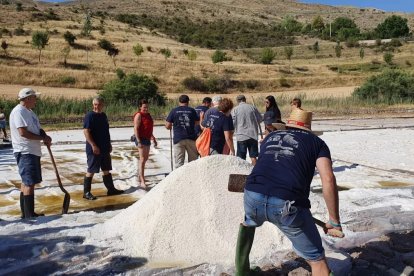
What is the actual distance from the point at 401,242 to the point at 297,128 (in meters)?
2.17

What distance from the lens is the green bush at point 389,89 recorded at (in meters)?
32.2

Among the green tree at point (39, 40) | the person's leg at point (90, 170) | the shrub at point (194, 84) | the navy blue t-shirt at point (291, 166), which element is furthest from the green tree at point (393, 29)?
the navy blue t-shirt at point (291, 166)

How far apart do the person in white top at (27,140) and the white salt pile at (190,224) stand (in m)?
1.21

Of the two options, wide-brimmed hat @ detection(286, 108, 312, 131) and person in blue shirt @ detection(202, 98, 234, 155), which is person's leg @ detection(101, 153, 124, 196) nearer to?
person in blue shirt @ detection(202, 98, 234, 155)

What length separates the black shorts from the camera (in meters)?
8.01

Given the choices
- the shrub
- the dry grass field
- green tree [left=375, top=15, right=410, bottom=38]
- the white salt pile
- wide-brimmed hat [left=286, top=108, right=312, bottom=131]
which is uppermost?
green tree [left=375, top=15, right=410, bottom=38]

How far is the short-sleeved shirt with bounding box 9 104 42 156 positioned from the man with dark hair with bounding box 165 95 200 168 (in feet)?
8.18

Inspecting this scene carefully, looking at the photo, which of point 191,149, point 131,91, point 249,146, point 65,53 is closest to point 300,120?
point 191,149

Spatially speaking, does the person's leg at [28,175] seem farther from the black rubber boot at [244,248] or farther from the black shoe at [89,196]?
the black rubber boot at [244,248]

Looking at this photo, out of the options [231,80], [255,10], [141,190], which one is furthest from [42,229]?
[255,10]

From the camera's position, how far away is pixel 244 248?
404 centimetres

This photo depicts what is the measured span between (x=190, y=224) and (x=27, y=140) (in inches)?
94.0

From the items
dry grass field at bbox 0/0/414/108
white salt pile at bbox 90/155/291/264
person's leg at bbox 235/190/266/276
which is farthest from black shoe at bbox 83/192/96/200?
dry grass field at bbox 0/0/414/108

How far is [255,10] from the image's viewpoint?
13700cm
